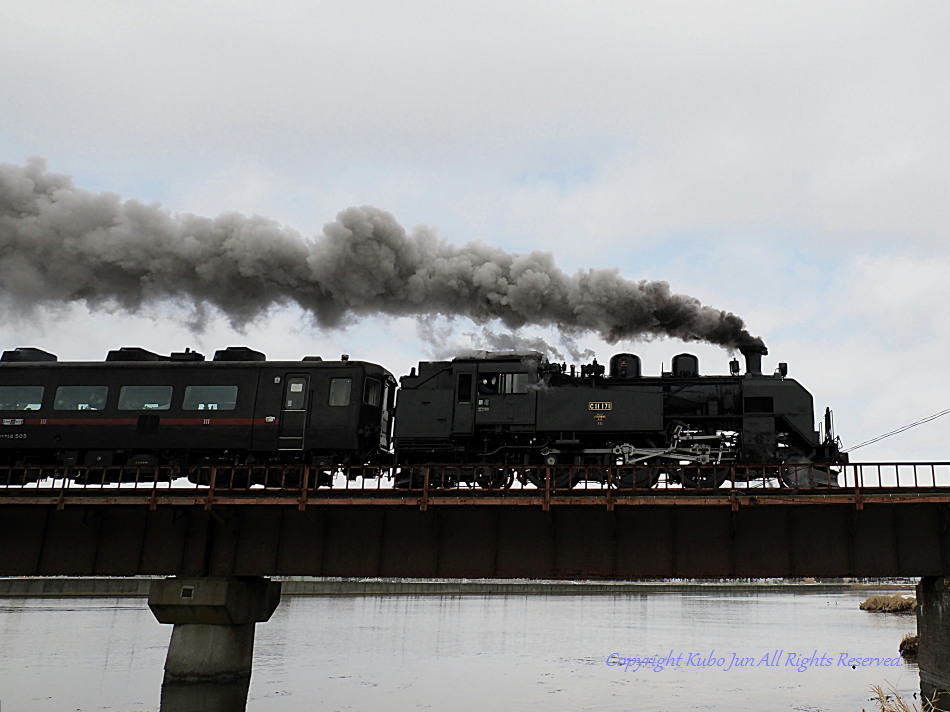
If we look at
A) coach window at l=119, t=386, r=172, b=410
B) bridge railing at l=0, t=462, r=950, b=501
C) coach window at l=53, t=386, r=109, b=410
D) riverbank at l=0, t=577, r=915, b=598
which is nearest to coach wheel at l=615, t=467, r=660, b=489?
bridge railing at l=0, t=462, r=950, b=501

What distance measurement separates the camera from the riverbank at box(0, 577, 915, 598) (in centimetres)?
6675

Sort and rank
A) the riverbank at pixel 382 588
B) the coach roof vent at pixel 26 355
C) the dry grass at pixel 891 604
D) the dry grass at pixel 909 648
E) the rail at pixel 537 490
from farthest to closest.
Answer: the riverbank at pixel 382 588 < the dry grass at pixel 891 604 < the dry grass at pixel 909 648 < the coach roof vent at pixel 26 355 < the rail at pixel 537 490

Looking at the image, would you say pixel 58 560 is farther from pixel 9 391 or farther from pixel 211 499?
pixel 9 391

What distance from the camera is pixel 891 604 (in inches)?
2237

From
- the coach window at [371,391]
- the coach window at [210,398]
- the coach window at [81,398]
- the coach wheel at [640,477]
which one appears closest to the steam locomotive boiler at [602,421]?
the coach wheel at [640,477]

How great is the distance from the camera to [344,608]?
225 feet

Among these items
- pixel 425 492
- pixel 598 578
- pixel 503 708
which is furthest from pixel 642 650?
pixel 425 492

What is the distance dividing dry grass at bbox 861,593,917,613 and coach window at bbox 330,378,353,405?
49867 millimetres

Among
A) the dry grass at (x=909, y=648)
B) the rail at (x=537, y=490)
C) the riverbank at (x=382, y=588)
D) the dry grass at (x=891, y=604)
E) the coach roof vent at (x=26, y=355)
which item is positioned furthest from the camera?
the riverbank at (x=382, y=588)

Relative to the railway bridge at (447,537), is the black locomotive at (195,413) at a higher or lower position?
higher

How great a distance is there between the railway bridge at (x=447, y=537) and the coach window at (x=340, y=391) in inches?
94.1

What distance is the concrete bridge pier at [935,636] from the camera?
20.1 meters

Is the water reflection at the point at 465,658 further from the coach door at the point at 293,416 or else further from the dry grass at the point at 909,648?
the coach door at the point at 293,416

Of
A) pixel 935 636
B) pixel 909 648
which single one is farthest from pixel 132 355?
pixel 909 648
